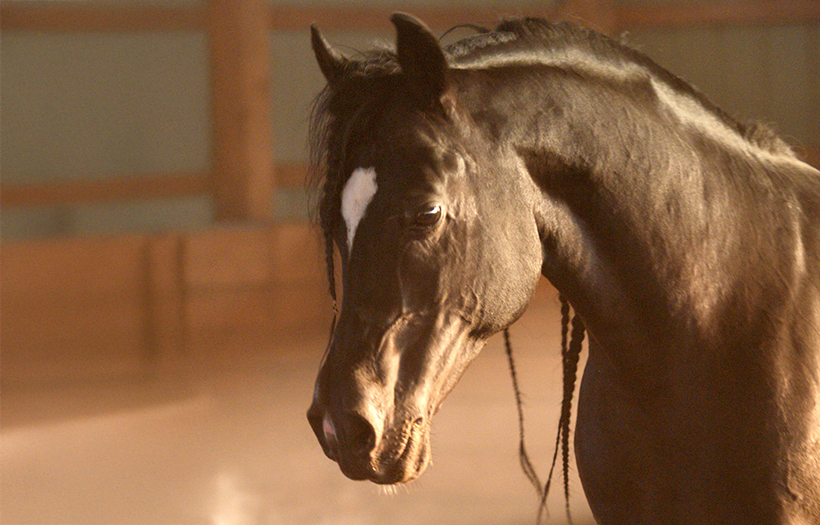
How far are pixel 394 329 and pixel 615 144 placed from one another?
1.04 ft

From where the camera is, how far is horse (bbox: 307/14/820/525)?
78 centimetres

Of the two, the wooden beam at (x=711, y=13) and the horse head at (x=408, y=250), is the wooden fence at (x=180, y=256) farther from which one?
the horse head at (x=408, y=250)

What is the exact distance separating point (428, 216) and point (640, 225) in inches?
9.8

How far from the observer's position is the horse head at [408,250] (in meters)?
0.77

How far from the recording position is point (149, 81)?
442cm

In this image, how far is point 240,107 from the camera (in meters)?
4.29

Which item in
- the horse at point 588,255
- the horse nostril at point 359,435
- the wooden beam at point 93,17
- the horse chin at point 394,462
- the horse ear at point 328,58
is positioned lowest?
the wooden beam at point 93,17

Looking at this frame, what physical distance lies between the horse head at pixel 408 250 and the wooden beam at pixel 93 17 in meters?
3.88

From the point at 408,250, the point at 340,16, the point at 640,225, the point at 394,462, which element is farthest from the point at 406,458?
the point at 340,16

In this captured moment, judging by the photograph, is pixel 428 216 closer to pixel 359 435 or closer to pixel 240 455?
pixel 359 435

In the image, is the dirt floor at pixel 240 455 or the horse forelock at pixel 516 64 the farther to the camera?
the dirt floor at pixel 240 455

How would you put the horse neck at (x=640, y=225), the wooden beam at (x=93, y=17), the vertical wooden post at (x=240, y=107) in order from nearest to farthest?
1. the horse neck at (x=640, y=225)
2. the wooden beam at (x=93, y=17)
3. the vertical wooden post at (x=240, y=107)

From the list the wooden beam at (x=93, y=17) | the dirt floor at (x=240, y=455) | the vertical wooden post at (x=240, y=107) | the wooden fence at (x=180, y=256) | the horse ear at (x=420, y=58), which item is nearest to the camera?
the horse ear at (x=420, y=58)

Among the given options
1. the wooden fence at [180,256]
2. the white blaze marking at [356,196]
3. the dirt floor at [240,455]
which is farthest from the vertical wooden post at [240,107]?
the white blaze marking at [356,196]
